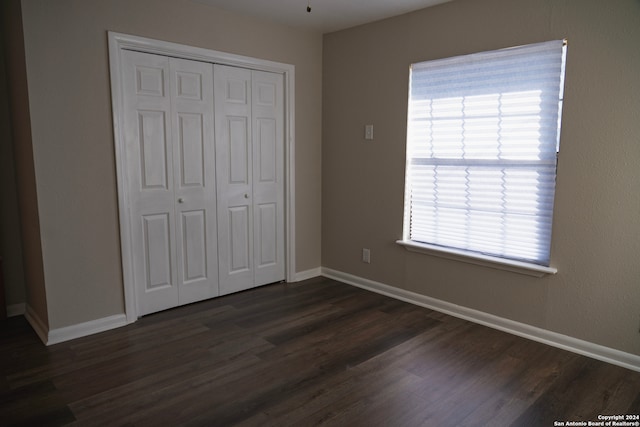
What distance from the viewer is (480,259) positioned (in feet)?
10.8

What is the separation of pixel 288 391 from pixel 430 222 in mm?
1927

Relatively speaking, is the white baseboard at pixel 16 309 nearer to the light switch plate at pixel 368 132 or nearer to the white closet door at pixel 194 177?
the white closet door at pixel 194 177

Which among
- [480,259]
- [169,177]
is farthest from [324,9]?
[480,259]

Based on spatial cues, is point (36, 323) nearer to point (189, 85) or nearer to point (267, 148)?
point (189, 85)

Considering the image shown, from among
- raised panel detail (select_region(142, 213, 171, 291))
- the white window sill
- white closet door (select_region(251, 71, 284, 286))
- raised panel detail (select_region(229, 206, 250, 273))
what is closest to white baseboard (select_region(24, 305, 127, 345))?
raised panel detail (select_region(142, 213, 171, 291))

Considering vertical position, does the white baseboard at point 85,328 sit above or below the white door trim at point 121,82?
below

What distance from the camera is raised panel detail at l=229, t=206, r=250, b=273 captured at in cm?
393

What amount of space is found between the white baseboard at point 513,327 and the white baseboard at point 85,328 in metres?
2.15

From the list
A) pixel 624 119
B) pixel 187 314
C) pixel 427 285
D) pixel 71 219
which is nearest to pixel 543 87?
pixel 624 119

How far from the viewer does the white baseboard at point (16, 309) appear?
3469 mm

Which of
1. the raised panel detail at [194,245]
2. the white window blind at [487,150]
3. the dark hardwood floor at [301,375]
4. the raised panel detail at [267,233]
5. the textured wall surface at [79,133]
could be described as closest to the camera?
the dark hardwood floor at [301,375]

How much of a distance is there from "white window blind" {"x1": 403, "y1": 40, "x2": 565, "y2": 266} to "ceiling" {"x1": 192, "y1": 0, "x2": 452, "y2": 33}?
503mm

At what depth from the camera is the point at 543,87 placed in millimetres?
2912

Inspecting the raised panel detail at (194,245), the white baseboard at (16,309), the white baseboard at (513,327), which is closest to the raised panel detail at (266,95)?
the raised panel detail at (194,245)
